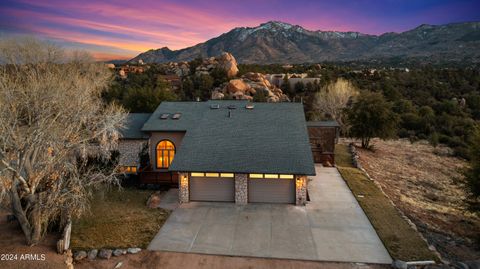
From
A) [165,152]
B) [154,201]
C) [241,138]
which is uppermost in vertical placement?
[241,138]

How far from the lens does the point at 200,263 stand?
1143cm

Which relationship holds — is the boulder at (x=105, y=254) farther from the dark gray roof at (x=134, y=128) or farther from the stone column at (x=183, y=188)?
the dark gray roof at (x=134, y=128)

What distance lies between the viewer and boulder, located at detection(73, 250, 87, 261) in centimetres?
1151

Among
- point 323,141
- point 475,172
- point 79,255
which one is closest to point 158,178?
point 79,255

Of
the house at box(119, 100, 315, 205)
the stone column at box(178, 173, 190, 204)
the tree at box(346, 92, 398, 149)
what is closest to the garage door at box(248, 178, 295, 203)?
the house at box(119, 100, 315, 205)

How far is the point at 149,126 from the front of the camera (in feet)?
65.7

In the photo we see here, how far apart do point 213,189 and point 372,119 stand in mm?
20409

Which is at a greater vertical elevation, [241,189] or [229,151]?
[229,151]

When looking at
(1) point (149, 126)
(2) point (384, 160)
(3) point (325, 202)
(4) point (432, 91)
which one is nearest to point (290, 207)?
(3) point (325, 202)

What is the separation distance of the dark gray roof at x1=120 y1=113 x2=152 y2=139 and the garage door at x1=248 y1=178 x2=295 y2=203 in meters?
8.09

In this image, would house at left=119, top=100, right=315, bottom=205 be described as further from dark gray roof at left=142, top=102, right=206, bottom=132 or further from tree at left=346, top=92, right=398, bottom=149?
tree at left=346, top=92, right=398, bottom=149

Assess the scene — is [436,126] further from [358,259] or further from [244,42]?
[244,42]

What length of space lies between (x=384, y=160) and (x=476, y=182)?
49.8 feet

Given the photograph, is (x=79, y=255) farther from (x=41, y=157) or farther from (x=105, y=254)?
(x=41, y=157)
